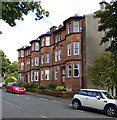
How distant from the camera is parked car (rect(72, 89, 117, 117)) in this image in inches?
469

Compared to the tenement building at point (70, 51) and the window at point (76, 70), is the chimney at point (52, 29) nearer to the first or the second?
the tenement building at point (70, 51)

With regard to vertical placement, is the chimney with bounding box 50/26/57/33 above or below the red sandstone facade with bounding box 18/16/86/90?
above

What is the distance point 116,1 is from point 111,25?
7.66ft

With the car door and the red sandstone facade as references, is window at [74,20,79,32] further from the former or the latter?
the car door

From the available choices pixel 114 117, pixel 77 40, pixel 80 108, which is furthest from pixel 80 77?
pixel 114 117

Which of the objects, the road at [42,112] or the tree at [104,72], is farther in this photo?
the tree at [104,72]

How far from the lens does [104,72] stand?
1784cm

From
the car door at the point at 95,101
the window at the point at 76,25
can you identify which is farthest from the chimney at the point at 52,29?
the car door at the point at 95,101

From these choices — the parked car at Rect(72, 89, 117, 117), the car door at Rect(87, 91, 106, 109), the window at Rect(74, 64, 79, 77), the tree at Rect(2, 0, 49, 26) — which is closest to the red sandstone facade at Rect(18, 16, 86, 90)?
the window at Rect(74, 64, 79, 77)

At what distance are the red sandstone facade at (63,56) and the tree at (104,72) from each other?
493 centimetres

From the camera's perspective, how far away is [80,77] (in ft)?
80.8

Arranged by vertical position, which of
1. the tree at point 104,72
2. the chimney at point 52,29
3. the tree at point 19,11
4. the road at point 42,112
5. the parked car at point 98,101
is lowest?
the road at point 42,112

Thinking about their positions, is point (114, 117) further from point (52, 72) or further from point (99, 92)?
point (52, 72)

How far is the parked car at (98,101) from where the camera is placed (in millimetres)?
11914
